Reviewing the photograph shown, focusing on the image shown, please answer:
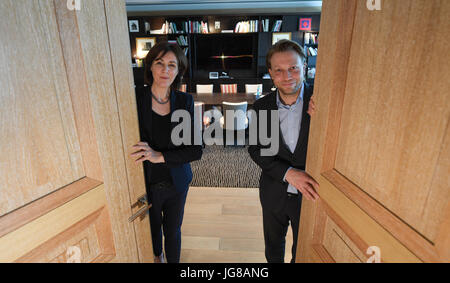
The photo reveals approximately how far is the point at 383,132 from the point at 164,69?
1.24 meters

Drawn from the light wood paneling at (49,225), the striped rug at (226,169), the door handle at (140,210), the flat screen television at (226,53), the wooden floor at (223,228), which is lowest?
the wooden floor at (223,228)

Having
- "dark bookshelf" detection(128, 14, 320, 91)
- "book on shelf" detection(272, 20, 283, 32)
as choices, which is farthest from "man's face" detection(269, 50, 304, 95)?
"book on shelf" detection(272, 20, 283, 32)

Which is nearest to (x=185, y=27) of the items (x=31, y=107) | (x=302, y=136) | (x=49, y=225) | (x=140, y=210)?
(x=302, y=136)

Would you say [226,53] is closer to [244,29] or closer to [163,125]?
[244,29]

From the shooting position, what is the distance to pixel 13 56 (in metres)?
0.56

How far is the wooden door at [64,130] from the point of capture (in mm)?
577

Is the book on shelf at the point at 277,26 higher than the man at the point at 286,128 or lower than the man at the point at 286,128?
higher

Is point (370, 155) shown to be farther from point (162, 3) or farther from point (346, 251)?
point (162, 3)

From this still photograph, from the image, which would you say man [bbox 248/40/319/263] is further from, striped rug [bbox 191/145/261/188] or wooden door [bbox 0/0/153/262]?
striped rug [bbox 191/145/261/188]

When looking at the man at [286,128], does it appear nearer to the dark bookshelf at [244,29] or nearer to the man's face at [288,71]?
the man's face at [288,71]

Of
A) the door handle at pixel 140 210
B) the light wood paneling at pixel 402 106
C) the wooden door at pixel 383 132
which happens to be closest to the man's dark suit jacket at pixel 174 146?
the door handle at pixel 140 210

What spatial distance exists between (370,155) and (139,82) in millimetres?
7794

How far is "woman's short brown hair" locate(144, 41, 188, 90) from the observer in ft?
4.98

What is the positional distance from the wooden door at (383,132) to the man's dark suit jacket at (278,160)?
0.47 m
